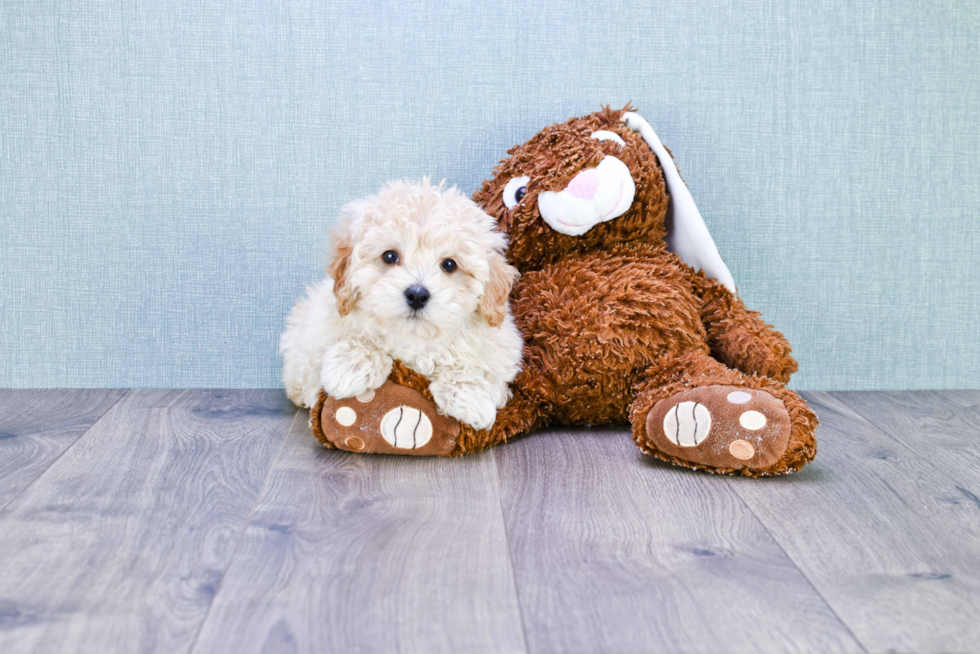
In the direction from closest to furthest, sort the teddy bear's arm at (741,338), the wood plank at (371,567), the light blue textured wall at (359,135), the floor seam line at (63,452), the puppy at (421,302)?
the wood plank at (371,567) → the floor seam line at (63,452) → the puppy at (421,302) → the teddy bear's arm at (741,338) → the light blue textured wall at (359,135)

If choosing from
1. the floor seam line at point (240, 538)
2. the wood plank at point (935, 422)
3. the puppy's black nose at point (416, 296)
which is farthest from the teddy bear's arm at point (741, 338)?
the floor seam line at point (240, 538)

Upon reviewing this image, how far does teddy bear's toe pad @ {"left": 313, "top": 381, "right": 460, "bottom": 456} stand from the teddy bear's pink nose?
47 cm

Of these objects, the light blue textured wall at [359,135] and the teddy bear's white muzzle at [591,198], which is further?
the light blue textured wall at [359,135]

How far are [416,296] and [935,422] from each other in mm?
1129

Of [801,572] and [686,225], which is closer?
[801,572]

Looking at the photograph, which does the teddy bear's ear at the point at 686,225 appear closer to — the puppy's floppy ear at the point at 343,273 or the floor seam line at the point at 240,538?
the puppy's floppy ear at the point at 343,273

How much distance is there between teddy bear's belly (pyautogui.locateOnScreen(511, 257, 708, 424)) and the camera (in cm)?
146

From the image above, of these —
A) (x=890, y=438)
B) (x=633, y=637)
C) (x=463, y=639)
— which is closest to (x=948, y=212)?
(x=890, y=438)

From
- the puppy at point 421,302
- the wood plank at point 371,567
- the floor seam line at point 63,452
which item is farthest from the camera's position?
the puppy at point 421,302

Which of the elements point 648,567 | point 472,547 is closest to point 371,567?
point 472,547

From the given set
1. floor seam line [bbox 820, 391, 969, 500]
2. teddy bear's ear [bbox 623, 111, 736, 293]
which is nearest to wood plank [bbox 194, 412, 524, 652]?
teddy bear's ear [bbox 623, 111, 736, 293]

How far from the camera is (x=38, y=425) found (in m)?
1.53

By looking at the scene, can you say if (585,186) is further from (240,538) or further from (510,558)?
(240,538)

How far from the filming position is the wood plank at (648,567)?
83 cm
